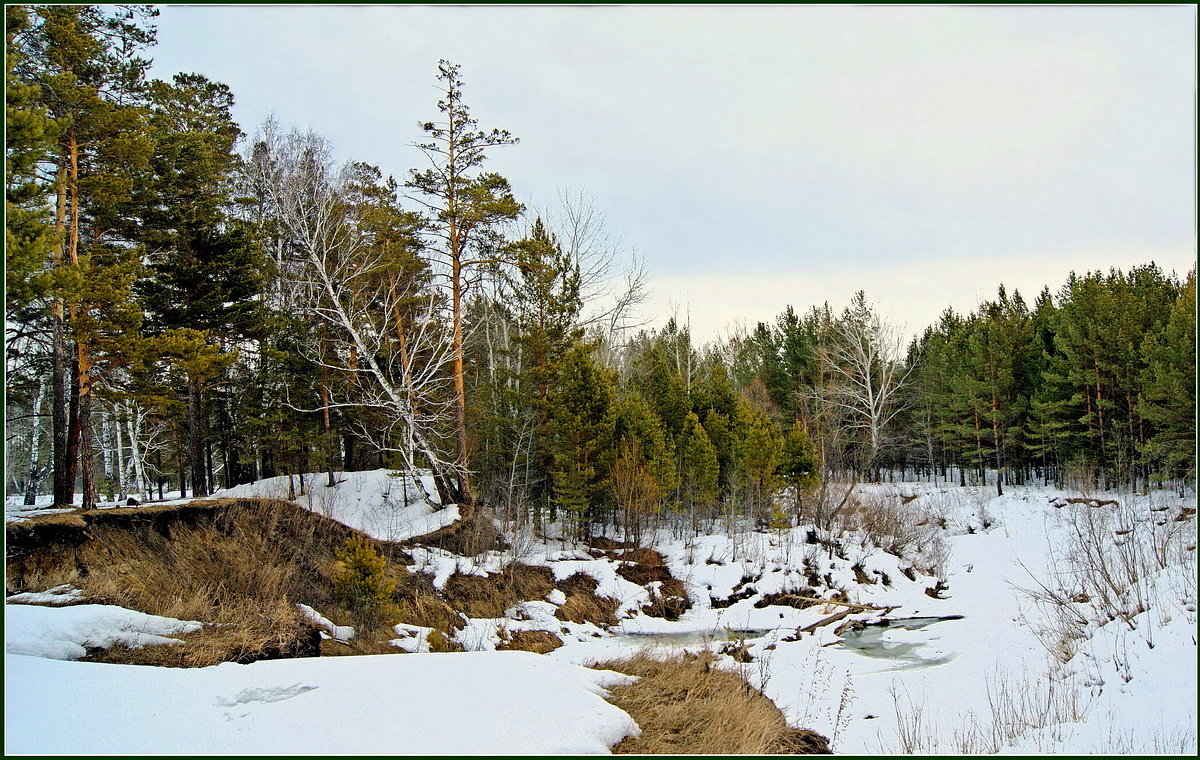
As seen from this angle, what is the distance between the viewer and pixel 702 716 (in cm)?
749

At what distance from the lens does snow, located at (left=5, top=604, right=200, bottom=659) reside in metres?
6.98

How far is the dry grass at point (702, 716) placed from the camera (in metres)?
6.68

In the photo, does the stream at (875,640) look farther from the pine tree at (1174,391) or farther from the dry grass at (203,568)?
the pine tree at (1174,391)

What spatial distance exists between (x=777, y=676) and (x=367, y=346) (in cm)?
1860

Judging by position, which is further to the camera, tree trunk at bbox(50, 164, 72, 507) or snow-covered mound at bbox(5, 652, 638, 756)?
tree trunk at bbox(50, 164, 72, 507)


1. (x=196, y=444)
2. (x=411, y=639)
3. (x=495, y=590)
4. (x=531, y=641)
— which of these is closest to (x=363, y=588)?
(x=411, y=639)

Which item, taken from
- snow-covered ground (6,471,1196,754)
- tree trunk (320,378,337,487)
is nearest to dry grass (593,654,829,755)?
snow-covered ground (6,471,1196,754)

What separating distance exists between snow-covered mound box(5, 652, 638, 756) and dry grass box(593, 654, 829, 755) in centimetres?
64

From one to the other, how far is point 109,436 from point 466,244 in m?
23.7

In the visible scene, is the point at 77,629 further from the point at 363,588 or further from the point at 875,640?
the point at 875,640

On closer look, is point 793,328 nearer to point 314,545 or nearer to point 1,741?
point 314,545

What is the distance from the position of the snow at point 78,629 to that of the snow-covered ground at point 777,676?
0.24 m

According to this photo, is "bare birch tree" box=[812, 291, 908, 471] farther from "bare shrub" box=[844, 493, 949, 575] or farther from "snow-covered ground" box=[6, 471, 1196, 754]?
"snow-covered ground" box=[6, 471, 1196, 754]

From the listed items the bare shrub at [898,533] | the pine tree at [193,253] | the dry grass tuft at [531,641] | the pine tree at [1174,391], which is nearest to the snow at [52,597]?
the dry grass tuft at [531,641]
